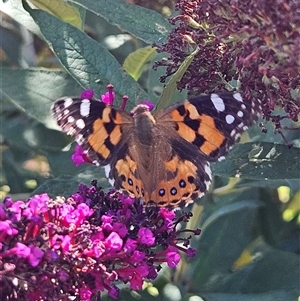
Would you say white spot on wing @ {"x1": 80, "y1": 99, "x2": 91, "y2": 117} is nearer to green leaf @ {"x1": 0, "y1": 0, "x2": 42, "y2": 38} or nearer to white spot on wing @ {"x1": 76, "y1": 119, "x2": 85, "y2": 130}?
white spot on wing @ {"x1": 76, "y1": 119, "x2": 85, "y2": 130}

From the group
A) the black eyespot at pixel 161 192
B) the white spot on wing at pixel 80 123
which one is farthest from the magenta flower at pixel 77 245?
the white spot on wing at pixel 80 123

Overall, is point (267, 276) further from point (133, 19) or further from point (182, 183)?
point (133, 19)

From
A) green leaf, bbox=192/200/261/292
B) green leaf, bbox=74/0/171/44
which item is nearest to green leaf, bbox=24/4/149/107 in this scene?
green leaf, bbox=74/0/171/44

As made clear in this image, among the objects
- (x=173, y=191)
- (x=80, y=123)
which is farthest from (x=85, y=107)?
(x=173, y=191)

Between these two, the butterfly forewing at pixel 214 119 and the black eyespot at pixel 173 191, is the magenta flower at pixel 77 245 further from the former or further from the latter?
the butterfly forewing at pixel 214 119

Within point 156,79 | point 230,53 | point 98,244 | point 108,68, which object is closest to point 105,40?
point 156,79

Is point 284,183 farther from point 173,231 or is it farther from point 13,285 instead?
point 13,285
